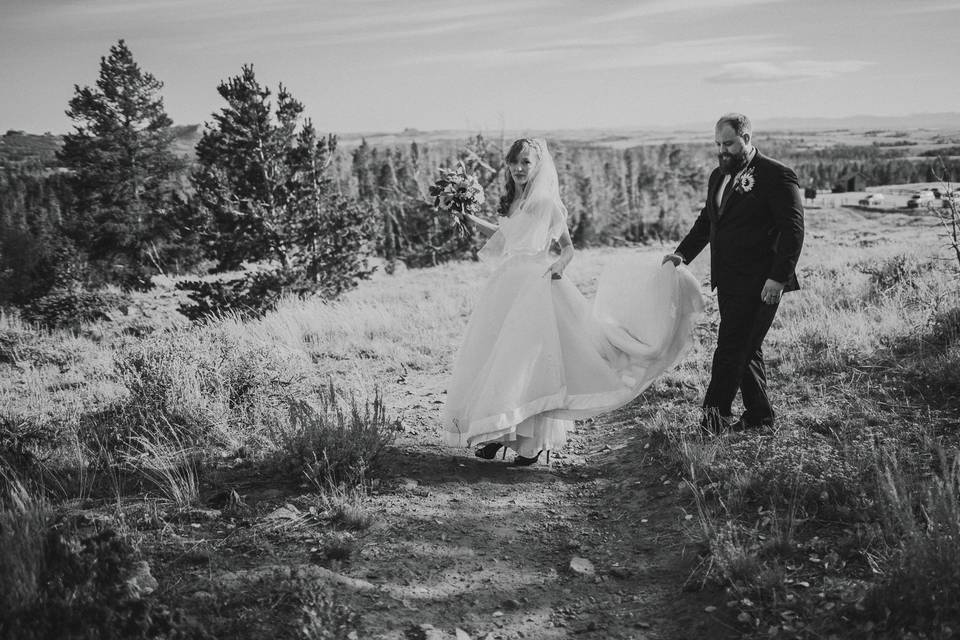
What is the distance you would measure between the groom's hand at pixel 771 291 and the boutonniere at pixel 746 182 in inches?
29.2

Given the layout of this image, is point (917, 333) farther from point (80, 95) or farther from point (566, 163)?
point (566, 163)

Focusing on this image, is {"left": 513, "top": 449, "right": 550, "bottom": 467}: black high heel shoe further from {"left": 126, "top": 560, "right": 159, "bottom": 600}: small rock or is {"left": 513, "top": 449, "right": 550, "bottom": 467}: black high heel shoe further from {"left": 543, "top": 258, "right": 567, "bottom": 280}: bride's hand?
{"left": 126, "top": 560, "right": 159, "bottom": 600}: small rock

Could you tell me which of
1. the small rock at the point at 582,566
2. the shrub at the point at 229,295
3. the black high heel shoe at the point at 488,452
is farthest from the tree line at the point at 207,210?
the small rock at the point at 582,566

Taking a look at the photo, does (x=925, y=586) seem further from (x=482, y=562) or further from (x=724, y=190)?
(x=724, y=190)

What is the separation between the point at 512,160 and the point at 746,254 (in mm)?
2073

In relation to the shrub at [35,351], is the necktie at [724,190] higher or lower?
higher

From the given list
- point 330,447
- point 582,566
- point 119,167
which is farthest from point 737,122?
point 119,167

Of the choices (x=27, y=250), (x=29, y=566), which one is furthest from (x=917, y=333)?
(x=27, y=250)

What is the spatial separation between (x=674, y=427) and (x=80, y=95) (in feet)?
116

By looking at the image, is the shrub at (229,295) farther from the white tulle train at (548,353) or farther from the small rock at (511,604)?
the small rock at (511,604)

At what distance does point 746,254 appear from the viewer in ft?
16.3

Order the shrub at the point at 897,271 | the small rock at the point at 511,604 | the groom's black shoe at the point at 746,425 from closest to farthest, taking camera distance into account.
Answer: the small rock at the point at 511,604 → the groom's black shoe at the point at 746,425 → the shrub at the point at 897,271

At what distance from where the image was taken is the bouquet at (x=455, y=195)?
19.1 ft

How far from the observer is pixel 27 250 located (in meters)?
42.3
